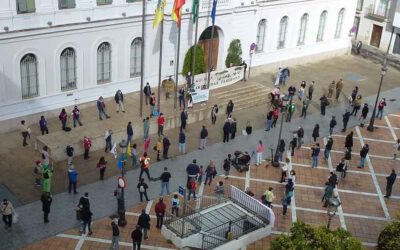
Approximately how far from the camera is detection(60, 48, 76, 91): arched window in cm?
3030

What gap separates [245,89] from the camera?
36625mm

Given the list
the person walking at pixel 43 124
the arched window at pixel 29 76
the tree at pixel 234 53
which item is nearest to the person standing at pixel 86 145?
the person walking at pixel 43 124

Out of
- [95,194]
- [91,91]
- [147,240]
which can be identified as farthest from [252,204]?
[91,91]

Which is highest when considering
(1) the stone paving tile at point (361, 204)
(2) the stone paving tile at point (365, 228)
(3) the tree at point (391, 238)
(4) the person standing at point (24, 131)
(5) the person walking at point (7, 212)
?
(3) the tree at point (391, 238)

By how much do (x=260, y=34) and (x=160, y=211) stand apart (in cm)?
2188

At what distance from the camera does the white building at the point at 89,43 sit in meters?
28.1

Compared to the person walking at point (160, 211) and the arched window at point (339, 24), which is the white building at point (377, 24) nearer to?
the arched window at point (339, 24)

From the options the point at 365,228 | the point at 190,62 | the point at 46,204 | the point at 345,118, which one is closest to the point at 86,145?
the point at 46,204

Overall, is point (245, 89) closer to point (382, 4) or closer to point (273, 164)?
point (273, 164)

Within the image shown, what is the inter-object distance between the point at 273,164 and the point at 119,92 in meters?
9.16

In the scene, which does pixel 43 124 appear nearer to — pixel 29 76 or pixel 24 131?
pixel 24 131

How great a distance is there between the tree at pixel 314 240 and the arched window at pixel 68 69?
18184mm

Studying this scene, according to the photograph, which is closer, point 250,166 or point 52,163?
point 52,163

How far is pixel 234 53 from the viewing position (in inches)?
1492
